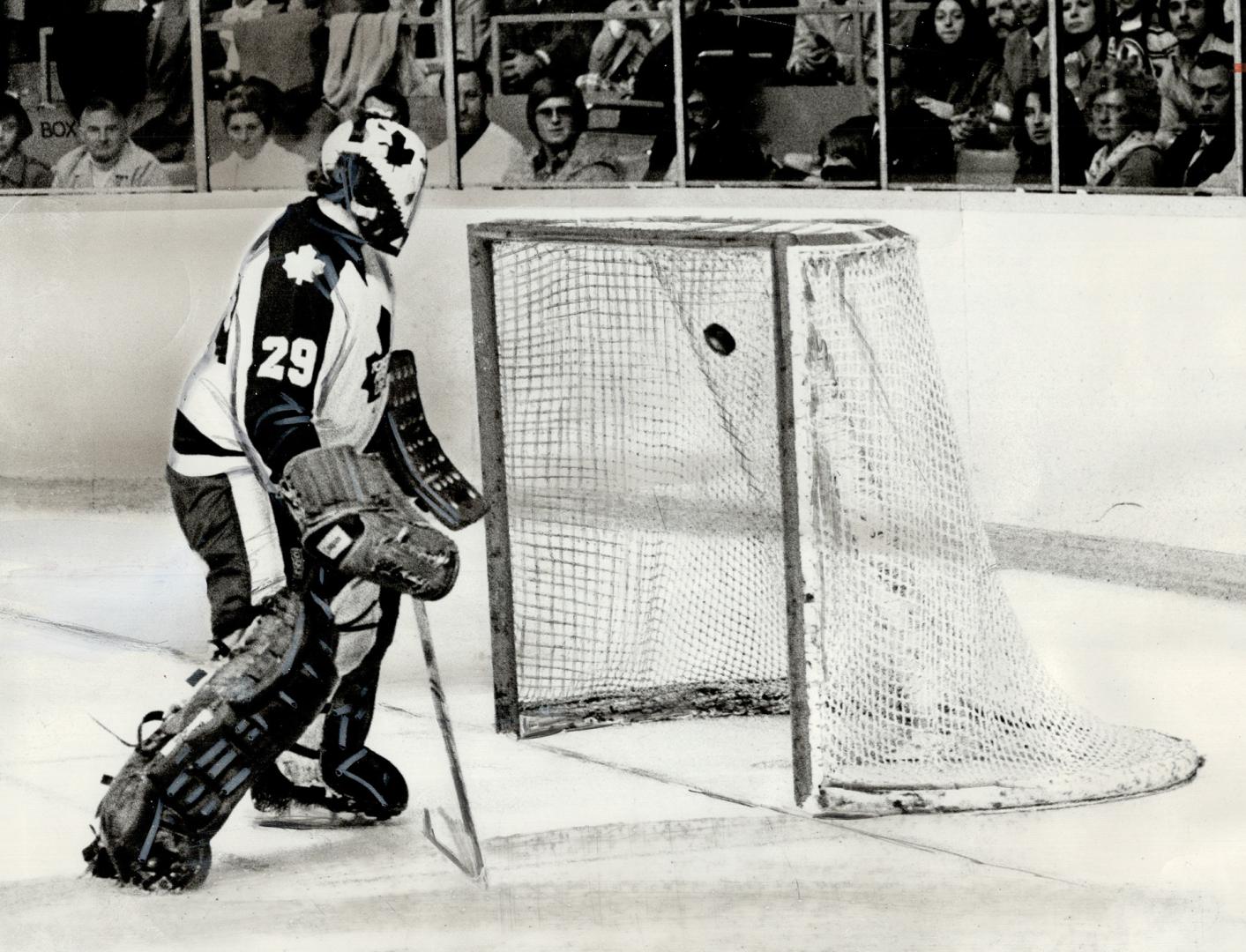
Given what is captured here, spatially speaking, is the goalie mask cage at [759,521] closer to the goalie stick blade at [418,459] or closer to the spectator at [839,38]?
the goalie stick blade at [418,459]

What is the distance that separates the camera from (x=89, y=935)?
9.66 ft

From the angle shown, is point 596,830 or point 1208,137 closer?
point 596,830

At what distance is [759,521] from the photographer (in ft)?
11.8

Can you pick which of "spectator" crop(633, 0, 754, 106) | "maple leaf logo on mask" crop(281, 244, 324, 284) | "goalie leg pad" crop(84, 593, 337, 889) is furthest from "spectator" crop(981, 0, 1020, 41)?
"goalie leg pad" crop(84, 593, 337, 889)

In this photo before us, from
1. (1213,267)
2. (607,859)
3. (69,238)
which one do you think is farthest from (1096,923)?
(69,238)

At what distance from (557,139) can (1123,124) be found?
41.9 inches

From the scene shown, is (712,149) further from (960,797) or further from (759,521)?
(960,797)

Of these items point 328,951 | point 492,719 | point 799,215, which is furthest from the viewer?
point 799,215

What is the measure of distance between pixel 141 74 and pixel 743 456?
1297mm

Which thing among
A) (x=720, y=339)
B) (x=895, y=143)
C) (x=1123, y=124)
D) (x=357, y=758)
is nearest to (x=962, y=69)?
(x=895, y=143)

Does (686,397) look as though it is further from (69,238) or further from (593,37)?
(69,238)

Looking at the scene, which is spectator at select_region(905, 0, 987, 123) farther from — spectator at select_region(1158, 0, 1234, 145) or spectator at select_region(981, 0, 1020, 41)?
spectator at select_region(1158, 0, 1234, 145)

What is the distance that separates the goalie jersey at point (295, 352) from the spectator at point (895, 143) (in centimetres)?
114

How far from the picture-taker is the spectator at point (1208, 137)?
141 inches
